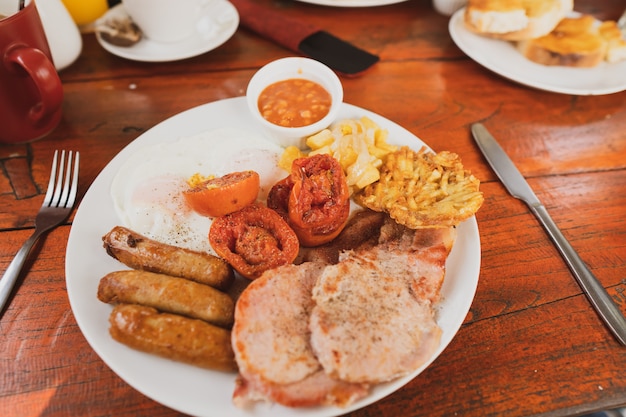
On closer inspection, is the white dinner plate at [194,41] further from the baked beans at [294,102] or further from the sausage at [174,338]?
the sausage at [174,338]

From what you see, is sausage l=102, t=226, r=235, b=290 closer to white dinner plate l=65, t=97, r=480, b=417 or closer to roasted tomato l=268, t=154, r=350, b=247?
white dinner plate l=65, t=97, r=480, b=417

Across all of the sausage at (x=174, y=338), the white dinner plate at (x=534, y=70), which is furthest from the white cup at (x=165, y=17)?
the sausage at (x=174, y=338)

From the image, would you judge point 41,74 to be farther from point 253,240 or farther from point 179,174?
point 253,240

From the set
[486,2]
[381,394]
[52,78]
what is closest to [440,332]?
[381,394]

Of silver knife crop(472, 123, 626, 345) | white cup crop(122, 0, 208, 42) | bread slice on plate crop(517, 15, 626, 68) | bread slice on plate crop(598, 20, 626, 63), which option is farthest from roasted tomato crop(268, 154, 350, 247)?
bread slice on plate crop(598, 20, 626, 63)

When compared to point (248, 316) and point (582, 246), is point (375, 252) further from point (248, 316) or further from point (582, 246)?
point (582, 246)

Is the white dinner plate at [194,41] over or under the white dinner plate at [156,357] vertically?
over
